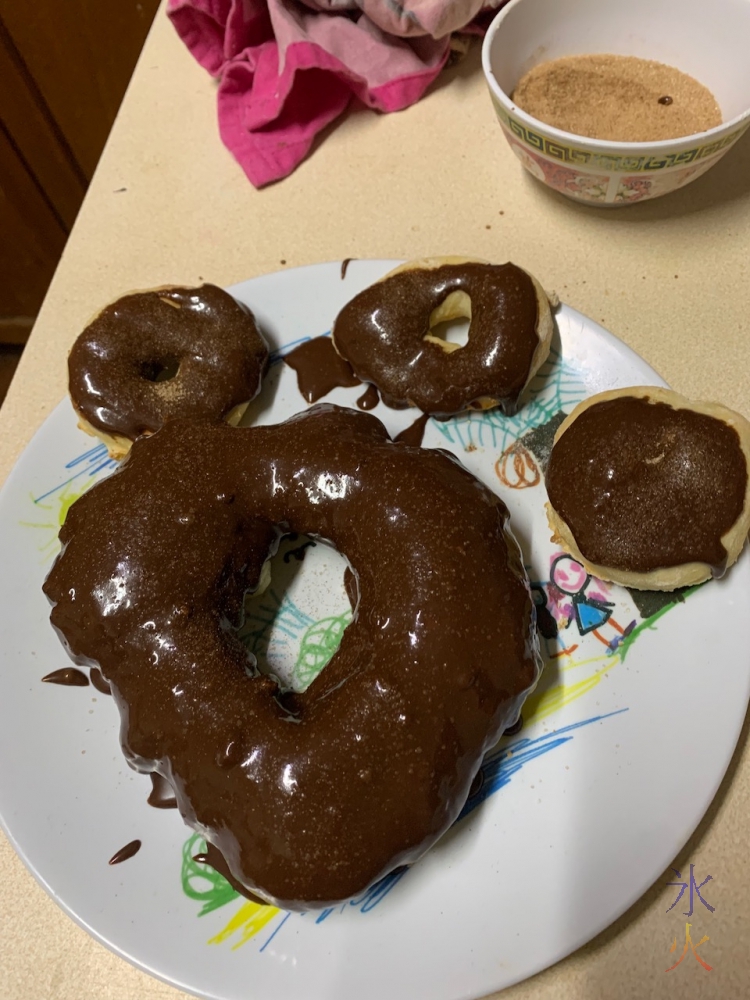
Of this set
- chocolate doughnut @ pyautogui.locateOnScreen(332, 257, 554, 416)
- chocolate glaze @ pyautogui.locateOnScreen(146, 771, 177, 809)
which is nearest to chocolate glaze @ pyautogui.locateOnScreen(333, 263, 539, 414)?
chocolate doughnut @ pyautogui.locateOnScreen(332, 257, 554, 416)

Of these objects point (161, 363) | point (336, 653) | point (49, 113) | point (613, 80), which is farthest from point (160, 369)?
point (49, 113)

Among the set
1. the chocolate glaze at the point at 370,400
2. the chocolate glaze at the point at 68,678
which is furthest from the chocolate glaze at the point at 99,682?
the chocolate glaze at the point at 370,400

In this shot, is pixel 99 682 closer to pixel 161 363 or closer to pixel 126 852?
pixel 126 852

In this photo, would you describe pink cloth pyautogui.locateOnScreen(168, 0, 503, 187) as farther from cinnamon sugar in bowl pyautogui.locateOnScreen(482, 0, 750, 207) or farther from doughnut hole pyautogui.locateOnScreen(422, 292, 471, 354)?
doughnut hole pyautogui.locateOnScreen(422, 292, 471, 354)

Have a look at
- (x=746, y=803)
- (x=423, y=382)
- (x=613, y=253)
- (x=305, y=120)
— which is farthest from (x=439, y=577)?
(x=305, y=120)

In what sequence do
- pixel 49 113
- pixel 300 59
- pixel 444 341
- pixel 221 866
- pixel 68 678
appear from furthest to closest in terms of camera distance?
pixel 49 113
pixel 300 59
pixel 444 341
pixel 68 678
pixel 221 866

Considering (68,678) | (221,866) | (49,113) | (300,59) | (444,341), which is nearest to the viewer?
(221,866)
